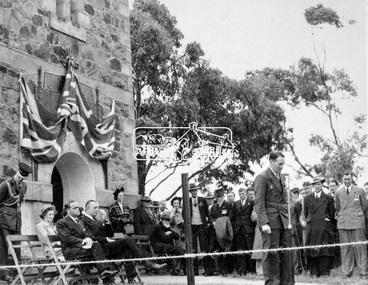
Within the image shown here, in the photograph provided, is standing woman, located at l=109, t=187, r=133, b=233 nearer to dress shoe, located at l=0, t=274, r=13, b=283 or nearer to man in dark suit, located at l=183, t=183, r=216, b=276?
man in dark suit, located at l=183, t=183, r=216, b=276

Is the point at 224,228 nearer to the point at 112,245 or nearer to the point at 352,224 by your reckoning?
the point at 352,224

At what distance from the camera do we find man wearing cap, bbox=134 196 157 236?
576 inches

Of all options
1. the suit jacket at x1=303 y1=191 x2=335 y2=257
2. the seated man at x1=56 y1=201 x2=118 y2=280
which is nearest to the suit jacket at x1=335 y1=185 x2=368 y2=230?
the suit jacket at x1=303 y1=191 x2=335 y2=257

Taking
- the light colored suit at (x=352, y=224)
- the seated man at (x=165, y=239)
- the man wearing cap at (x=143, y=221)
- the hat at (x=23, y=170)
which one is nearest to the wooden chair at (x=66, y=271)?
the hat at (x=23, y=170)

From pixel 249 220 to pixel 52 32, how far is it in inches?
206

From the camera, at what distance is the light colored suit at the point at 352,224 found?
43.6 feet

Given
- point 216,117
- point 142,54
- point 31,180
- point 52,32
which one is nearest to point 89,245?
point 31,180

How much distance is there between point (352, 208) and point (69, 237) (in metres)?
5.13

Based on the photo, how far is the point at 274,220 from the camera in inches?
388

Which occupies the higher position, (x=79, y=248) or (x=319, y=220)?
(x=319, y=220)

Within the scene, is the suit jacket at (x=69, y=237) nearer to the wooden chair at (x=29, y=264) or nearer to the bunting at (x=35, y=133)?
the wooden chair at (x=29, y=264)

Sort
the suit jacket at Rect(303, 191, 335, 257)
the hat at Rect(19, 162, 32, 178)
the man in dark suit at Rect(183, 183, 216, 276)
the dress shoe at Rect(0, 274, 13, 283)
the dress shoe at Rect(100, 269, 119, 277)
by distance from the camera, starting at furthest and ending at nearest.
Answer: the man in dark suit at Rect(183, 183, 216, 276) → the suit jacket at Rect(303, 191, 335, 257) → the hat at Rect(19, 162, 32, 178) → the dress shoe at Rect(0, 274, 13, 283) → the dress shoe at Rect(100, 269, 119, 277)

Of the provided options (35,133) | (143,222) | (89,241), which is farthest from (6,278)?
(143,222)

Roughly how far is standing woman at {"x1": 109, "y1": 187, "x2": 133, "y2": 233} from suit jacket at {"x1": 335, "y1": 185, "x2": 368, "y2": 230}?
388cm
